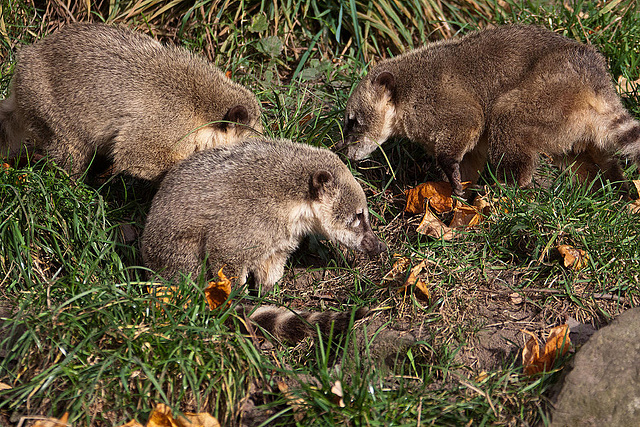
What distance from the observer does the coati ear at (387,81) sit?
4.81m

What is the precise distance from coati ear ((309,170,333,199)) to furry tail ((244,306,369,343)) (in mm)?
760

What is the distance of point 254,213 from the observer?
405cm

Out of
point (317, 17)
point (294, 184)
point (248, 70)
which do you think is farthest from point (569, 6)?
point (294, 184)

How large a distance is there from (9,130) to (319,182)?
8.34ft

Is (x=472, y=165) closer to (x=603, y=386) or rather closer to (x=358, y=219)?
(x=358, y=219)

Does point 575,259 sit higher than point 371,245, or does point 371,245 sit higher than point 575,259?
point 575,259

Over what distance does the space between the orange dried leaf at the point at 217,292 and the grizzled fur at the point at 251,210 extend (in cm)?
15

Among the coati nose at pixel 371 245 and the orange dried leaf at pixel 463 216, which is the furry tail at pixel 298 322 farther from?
the orange dried leaf at pixel 463 216

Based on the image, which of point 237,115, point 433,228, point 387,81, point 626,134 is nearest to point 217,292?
point 237,115

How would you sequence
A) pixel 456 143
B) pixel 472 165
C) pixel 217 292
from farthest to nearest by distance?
pixel 472 165
pixel 456 143
pixel 217 292

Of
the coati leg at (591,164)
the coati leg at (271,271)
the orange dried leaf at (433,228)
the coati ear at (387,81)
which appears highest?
the coati ear at (387,81)

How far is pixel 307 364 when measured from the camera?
12.7 ft

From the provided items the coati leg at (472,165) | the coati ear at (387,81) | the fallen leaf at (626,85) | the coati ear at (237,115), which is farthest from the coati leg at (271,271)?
the fallen leaf at (626,85)

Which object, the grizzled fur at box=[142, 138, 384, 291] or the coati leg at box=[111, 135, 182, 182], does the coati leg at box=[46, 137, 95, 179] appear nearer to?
the coati leg at box=[111, 135, 182, 182]
